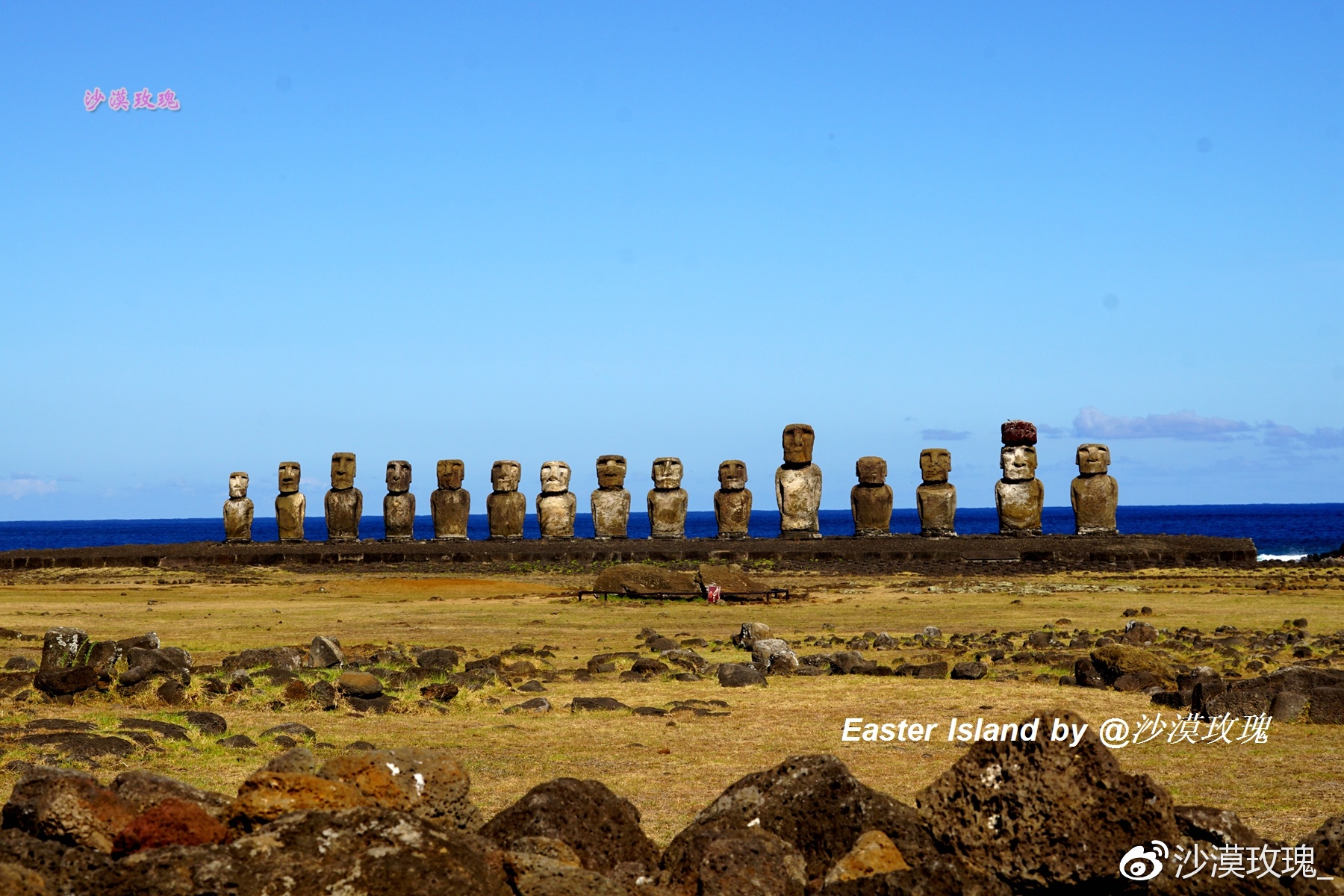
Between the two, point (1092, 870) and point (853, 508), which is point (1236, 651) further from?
point (853, 508)

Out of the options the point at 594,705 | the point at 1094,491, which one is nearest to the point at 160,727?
the point at 594,705

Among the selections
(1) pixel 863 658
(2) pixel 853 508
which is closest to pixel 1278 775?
(1) pixel 863 658

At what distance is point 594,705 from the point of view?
10922 mm

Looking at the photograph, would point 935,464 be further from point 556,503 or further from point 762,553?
point 556,503

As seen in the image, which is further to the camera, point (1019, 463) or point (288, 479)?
point (288, 479)

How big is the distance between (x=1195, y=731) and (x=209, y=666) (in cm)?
866

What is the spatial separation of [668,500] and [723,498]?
133 centimetres

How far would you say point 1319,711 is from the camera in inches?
380

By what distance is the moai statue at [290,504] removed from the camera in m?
36.0

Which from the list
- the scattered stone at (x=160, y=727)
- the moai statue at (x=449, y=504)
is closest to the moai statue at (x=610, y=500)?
the moai statue at (x=449, y=504)

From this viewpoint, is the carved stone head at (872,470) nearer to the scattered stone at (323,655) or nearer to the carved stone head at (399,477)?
the carved stone head at (399,477)

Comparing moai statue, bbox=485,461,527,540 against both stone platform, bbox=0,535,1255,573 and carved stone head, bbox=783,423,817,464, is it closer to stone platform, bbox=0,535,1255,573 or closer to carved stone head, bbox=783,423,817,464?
stone platform, bbox=0,535,1255,573

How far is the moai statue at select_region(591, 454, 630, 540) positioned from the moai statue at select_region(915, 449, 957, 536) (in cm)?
701

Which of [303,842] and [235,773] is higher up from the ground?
[303,842]
